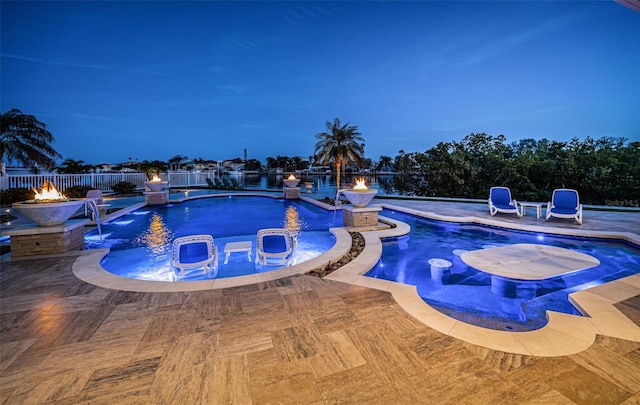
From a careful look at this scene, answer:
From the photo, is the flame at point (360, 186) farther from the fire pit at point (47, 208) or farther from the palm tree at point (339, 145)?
the palm tree at point (339, 145)

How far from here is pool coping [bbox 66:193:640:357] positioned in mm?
2184

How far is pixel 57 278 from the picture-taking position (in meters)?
3.59

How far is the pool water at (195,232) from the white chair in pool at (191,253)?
1.01 feet

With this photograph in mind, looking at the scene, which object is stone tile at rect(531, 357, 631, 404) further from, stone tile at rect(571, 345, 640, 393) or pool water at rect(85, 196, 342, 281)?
pool water at rect(85, 196, 342, 281)

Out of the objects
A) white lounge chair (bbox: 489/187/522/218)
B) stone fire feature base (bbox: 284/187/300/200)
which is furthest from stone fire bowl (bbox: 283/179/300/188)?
white lounge chair (bbox: 489/187/522/218)

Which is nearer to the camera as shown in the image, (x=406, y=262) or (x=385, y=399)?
(x=385, y=399)

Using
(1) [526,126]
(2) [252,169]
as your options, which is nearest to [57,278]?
(1) [526,126]

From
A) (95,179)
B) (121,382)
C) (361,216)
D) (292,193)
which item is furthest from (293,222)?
(95,179)

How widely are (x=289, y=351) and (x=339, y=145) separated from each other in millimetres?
15015

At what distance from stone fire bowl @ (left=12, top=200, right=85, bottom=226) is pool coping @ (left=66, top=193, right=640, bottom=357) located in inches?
32.1

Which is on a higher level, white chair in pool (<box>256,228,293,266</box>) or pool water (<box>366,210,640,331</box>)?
white chair in pool (<box>256,228,293,266</box>)

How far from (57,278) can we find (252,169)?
278ft

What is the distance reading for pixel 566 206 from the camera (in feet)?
25.7

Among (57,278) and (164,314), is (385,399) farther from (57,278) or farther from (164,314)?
(57,278)
